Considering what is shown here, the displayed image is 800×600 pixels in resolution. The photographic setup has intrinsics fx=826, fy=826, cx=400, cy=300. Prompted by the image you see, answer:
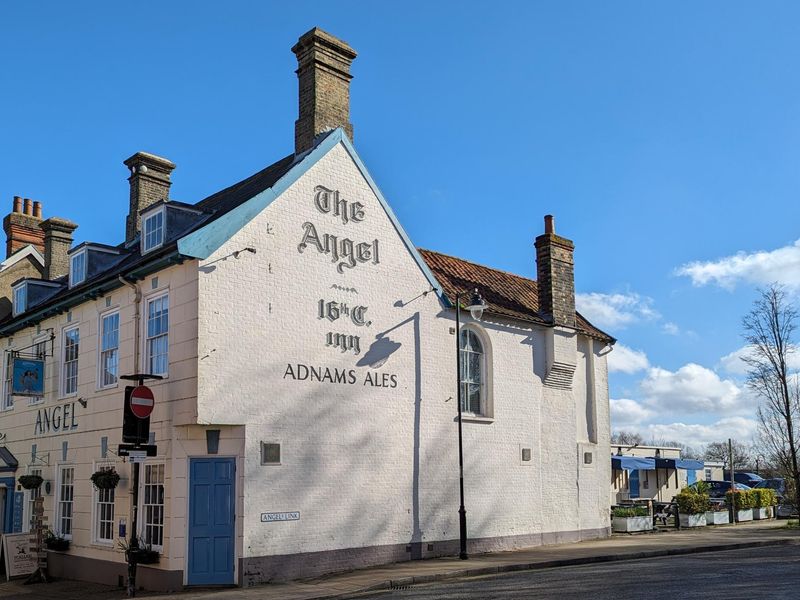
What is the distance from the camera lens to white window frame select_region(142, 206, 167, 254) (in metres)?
18.4

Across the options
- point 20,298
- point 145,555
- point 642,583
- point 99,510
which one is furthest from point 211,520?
point 20,298

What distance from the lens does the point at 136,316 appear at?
18.0m

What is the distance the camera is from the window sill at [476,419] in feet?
69.4

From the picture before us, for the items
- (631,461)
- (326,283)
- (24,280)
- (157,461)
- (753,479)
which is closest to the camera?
(157,461)

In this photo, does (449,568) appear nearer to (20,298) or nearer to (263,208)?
(263,208)

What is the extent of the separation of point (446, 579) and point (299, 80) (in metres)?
12.2

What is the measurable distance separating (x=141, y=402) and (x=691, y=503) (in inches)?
827

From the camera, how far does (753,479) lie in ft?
194

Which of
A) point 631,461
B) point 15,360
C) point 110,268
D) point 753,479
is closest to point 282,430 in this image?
point 110,268

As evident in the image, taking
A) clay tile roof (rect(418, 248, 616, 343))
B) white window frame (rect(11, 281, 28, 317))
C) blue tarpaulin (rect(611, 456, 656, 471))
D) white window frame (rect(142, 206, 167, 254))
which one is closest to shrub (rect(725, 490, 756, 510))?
blue tarpaulin (rect(611, 456, 656, 471))

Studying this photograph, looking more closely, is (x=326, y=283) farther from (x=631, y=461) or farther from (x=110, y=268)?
(x=631, y=461)

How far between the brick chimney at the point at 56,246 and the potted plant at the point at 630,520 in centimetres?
2007

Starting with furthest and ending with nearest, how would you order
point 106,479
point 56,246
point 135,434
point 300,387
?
point 56,246
point 106,479
point 300,387
point 135,434

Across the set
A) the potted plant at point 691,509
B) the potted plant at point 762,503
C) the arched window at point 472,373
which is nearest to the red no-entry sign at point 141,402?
the arched window at point 472,373
